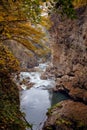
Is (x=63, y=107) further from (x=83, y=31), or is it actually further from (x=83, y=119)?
(x=83, y=31)

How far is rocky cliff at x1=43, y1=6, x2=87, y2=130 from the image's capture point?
14688 millimetres

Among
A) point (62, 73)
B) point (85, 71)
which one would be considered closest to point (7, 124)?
point (85, 71)

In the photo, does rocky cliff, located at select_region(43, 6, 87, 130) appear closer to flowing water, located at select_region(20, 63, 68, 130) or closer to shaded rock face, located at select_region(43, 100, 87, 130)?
shaded rock face, located at select_region(43, 100, 87, 130)

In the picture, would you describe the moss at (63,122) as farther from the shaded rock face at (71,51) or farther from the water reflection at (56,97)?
the water reflection at (56,97)

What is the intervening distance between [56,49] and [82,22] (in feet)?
23.7

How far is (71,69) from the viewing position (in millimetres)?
23984

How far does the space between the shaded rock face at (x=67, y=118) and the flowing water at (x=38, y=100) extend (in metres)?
1.12

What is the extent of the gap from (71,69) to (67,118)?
9730mm

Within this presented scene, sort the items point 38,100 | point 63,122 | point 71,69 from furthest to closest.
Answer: point 71,69 < point 38,100 < point 63,122

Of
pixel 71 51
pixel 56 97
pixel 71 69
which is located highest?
pixel 71 51

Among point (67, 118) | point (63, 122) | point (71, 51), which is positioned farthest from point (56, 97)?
point (63, 122)

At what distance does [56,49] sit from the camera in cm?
2778

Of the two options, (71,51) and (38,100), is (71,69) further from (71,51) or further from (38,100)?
(38,100)

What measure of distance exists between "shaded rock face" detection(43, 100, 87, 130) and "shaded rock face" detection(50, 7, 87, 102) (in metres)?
2.74
